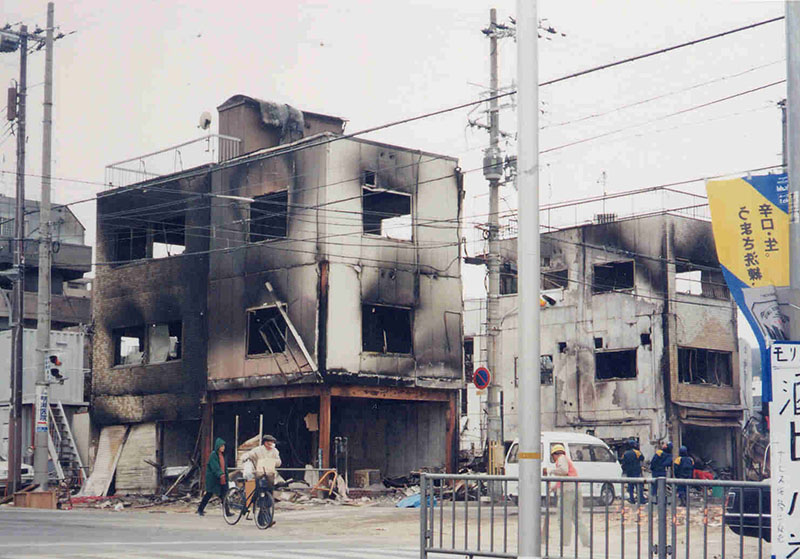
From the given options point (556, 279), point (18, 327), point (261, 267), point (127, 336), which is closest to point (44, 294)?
point (18, 327)

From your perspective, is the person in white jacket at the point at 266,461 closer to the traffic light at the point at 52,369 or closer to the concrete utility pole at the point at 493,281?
the concrete utility pole at the point at 493,281

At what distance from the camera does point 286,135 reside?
41812 mm

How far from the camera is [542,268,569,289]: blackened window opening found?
50.6 metres

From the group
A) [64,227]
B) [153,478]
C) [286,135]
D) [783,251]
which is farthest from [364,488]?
[64,227]

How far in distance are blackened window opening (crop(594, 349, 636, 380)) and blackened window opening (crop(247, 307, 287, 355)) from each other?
17283 millimetres

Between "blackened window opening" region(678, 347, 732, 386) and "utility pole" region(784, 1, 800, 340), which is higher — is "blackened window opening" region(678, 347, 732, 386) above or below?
below

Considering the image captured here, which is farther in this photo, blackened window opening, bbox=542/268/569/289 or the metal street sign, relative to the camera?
blackened window opening, bbox=542/268/569/289

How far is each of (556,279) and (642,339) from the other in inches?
221

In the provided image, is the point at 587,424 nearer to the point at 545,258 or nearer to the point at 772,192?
the point at 545,258

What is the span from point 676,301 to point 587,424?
672 cm

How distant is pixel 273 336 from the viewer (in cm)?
3709

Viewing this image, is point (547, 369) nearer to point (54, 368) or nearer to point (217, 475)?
point (54, 368)

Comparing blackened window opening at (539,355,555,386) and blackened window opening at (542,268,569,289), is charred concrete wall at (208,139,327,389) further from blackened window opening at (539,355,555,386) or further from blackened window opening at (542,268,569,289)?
blackened window opening at (539,355,555,386)

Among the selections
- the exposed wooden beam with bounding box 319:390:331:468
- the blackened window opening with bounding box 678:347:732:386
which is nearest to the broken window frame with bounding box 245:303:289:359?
the exposed wooden beam with bounding box 319:390:331:468
